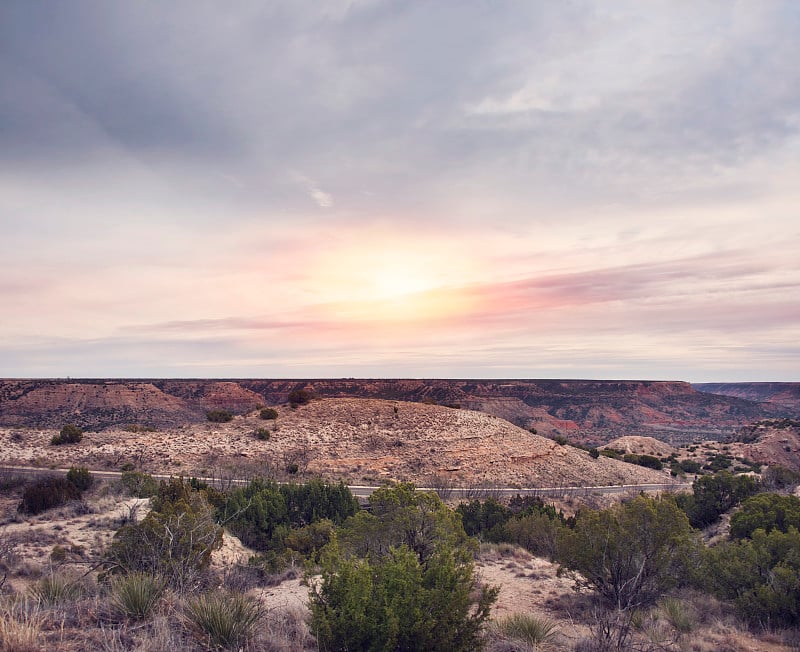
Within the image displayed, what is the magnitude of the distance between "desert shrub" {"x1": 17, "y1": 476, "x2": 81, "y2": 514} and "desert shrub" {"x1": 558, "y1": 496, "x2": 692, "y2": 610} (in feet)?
65.4

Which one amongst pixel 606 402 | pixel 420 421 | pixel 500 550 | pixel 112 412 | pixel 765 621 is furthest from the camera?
pixel 606 402

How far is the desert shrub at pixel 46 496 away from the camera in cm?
1916

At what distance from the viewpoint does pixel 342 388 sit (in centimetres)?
11625

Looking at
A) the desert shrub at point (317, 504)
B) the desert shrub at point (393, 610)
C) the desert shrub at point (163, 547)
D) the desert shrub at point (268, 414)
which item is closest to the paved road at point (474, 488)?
the desert shrub at point (317, 504)

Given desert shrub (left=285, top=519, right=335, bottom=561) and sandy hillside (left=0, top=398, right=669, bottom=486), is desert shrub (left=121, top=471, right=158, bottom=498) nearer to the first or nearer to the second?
desert shrub (left=285, top=519, right=335, bottom=561)

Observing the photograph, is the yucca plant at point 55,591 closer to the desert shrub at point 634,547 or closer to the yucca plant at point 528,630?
the yucca plant at point 528,630

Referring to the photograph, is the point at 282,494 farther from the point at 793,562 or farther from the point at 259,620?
the point at 793,562

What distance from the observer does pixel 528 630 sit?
23.9 ft

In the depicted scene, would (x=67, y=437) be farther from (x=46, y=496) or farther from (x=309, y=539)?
(x=309, y=539)

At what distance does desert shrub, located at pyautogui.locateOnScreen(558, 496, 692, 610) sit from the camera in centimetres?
1059

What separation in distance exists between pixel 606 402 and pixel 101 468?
104689mm

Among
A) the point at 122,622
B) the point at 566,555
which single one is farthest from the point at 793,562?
the point at 122,622

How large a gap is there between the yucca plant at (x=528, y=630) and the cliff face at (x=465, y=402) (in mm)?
66355

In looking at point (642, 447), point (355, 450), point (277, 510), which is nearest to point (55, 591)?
point (277, 510)
